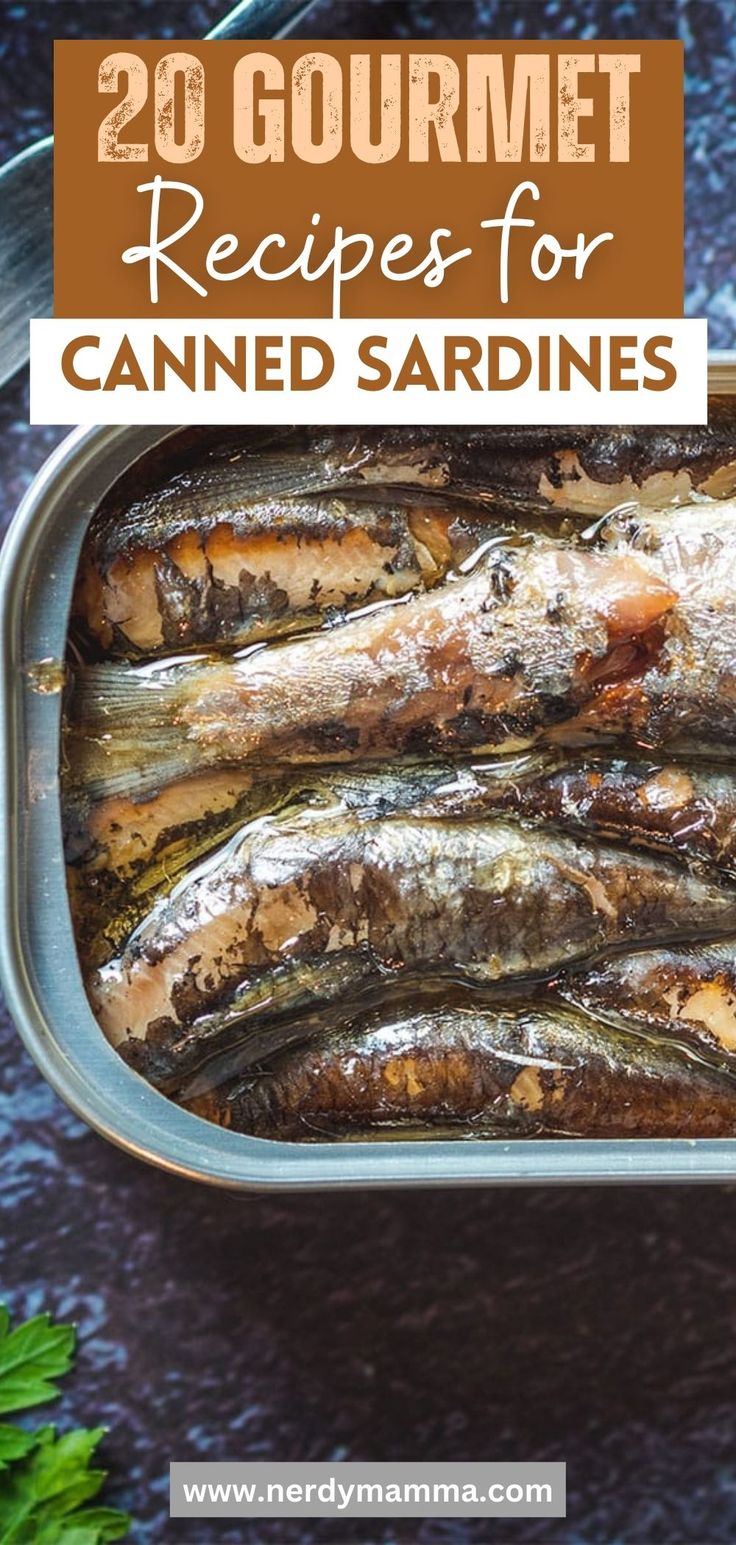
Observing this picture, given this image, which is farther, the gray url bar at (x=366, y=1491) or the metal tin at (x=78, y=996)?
the gray url bar at (x=366, y=1491)

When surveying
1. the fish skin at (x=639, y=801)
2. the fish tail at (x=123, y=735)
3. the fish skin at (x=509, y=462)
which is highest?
the fish skin at (x=509, y=462)

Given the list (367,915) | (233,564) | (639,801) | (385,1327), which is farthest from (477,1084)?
(233,564)

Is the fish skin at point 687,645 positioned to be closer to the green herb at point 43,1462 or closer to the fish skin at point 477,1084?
the fish skin at point 477,1084

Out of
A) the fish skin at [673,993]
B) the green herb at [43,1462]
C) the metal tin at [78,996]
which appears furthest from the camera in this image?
the green herb at [43,1462]

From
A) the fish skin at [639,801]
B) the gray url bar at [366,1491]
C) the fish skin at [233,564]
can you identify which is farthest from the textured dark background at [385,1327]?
the fish skin at [639,801]

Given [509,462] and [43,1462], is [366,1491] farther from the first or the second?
[509,462]

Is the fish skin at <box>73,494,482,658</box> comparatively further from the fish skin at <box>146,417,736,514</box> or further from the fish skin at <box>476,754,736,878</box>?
the fish skin at <box>476,754,736,878</box>
